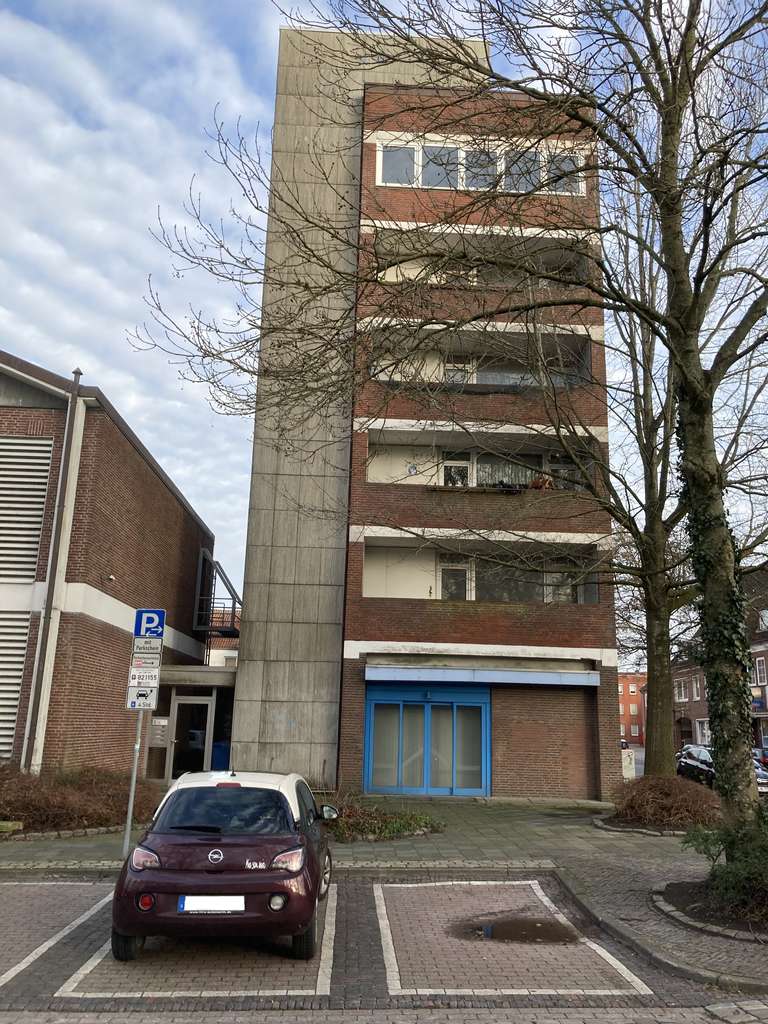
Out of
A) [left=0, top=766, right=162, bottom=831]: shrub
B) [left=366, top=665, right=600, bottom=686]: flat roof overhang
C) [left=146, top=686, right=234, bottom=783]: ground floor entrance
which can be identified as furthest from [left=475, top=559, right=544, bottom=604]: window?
[left=0, top=766, right=162, bottom=831]: shrub

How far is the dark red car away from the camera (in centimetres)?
591

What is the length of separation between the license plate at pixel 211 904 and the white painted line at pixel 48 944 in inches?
57.4

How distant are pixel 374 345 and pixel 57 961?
648 cm

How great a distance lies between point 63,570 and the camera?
15828mm

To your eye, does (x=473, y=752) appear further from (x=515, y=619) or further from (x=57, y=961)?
(x=57, y=961)

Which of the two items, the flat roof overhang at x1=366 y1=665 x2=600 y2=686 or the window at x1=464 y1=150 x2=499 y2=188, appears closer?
the window at x1=464 y1=150 x2=499 y2=188

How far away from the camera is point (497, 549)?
19.9 m

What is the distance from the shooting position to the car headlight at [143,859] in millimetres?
6137

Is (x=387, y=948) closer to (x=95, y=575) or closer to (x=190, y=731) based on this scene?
(x=95, y=575)

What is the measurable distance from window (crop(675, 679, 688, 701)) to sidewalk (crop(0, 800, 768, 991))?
58.5 m

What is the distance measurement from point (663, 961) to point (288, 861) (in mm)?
3095

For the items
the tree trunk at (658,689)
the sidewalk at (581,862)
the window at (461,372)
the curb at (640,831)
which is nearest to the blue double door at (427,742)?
the sidewalk at (581,862)

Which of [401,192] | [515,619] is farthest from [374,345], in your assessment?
[401,192]

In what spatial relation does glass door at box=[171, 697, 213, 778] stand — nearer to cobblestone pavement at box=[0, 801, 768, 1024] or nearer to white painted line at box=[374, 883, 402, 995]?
cobblestone pavement at box=[0, 801, 768, 1024]
